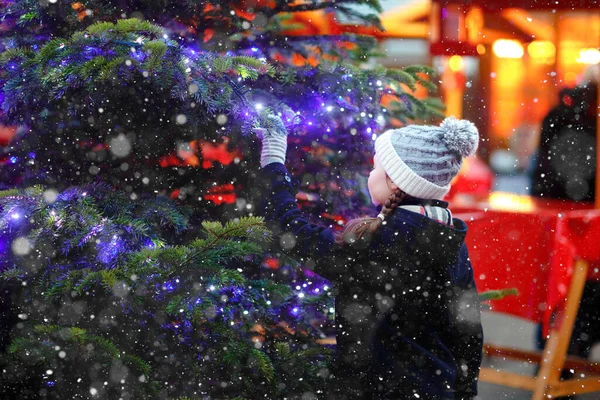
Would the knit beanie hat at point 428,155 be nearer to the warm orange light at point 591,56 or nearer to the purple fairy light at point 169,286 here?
the purple fairy light at point 169,286

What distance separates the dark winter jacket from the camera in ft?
5.97

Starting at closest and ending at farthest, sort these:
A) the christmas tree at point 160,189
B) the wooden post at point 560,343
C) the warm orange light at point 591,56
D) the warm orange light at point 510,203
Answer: the christmas tree at point 160,189 < the wooden post at point 560,343 < the warm orange light at point 510,203 < the warm orange light at point 591,56

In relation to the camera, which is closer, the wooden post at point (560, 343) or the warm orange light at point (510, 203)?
the wooden post at point (560, 343)

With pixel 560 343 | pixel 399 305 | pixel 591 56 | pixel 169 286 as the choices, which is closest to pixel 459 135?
pixel 399 305

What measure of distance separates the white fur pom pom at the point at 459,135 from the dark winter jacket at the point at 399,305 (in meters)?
0.23

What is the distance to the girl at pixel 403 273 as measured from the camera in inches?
71.9

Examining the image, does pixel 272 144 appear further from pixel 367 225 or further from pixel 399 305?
pixel 399 305

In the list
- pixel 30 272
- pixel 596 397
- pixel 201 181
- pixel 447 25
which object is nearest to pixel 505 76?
pixel 447 25

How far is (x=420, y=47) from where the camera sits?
9.55 m

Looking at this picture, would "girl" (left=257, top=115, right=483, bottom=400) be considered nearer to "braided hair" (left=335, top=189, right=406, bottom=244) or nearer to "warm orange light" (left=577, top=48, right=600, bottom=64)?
"braided hair" (left=335, top=189, right=406, bottom=244)

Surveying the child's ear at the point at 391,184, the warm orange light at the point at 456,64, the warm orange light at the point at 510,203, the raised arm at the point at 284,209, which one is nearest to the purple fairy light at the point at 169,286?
the raised arm at the point at 284,209

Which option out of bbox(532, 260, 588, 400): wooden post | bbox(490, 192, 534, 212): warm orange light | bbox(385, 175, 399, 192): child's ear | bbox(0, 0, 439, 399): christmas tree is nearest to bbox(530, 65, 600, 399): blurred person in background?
bbox(490, 192, 534, 212): warm orange light

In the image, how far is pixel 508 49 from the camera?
39.7ft

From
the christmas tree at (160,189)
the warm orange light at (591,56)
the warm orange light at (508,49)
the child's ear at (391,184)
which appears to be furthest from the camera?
the warm orange light at (508,49)
